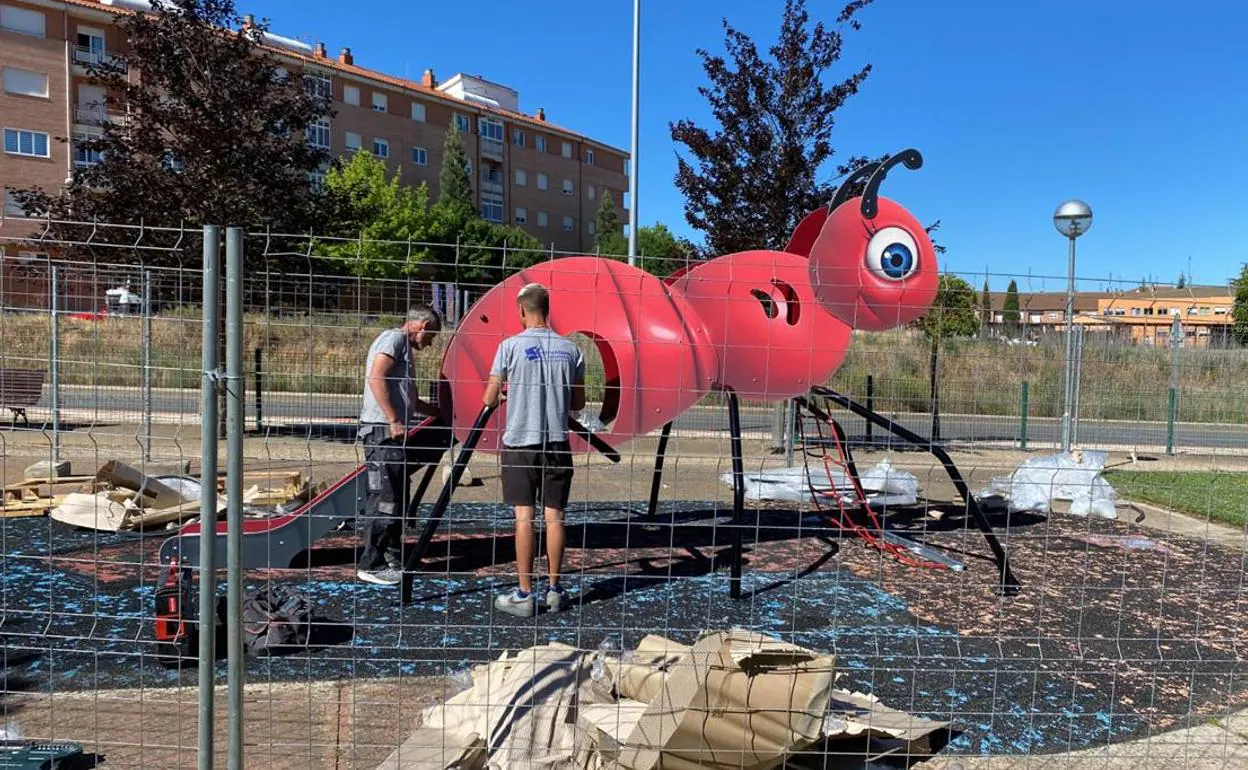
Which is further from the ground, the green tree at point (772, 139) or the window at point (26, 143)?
the window at point (26, 143)

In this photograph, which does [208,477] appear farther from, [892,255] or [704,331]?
[892,255]

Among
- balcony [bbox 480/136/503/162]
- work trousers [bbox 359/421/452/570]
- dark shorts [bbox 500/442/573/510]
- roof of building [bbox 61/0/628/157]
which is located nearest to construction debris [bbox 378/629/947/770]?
dark shorts [bbox 500/442/573/510]

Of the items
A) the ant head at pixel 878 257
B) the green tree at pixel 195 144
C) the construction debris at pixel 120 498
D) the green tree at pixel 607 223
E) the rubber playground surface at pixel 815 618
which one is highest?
the green tree at pixel 607 223

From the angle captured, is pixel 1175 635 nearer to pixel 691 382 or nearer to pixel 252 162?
pixel 691 382

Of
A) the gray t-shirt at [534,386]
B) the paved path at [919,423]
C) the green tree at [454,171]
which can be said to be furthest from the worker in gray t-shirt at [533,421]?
the green tree at [454,171]

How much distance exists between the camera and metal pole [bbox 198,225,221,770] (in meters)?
2.18

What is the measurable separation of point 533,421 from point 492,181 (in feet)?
195

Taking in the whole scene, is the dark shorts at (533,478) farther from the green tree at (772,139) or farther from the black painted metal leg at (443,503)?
the green tree at (772,139)

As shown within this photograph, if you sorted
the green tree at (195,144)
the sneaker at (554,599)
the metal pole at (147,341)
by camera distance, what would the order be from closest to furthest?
the metal pole at (147,341)
the sneaker at (554,599)
the green tree at (195,144)

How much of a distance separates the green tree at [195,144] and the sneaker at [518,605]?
25.0 feet

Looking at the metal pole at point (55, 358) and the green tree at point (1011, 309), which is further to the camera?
the metal pole at point (55, 358)

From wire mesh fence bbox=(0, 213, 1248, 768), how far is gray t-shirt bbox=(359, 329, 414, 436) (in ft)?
0.31

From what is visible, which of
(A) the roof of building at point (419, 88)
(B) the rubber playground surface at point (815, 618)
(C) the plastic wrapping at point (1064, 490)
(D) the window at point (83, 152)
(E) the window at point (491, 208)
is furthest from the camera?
(E) the window at point (491, 208)

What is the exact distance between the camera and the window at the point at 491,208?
2381 inches
